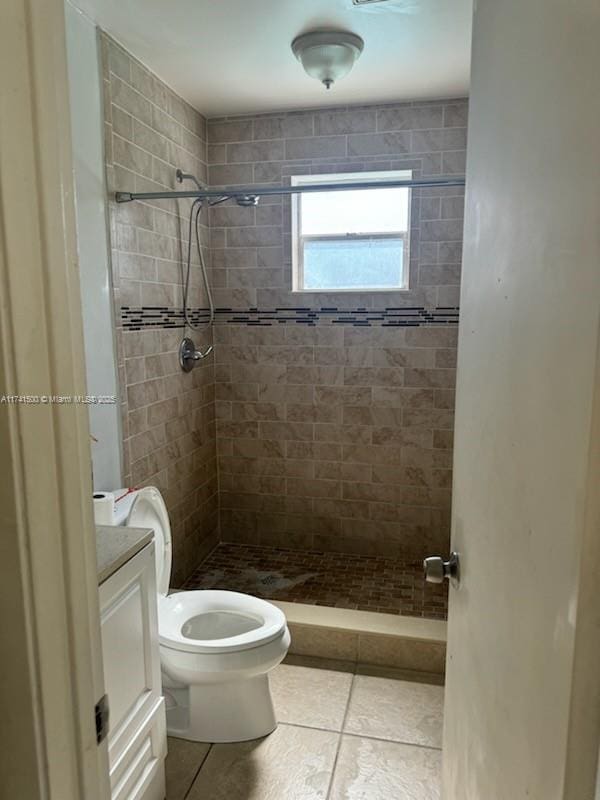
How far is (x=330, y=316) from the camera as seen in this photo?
306 centimetres

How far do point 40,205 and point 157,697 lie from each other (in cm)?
146

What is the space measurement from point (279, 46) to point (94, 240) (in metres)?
1.08

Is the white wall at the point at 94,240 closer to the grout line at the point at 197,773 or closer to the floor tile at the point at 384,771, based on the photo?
the grout line at the point at 197,773

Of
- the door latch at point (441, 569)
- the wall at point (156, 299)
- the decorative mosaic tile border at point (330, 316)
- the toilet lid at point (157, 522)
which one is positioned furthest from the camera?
→ the decorative mosaic tile border at point (330, 316)

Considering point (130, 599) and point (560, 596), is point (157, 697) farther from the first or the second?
point (560, 596)

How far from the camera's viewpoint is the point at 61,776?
65 cm

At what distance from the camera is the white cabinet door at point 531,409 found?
509 millimetres

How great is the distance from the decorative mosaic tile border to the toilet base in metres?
1.64

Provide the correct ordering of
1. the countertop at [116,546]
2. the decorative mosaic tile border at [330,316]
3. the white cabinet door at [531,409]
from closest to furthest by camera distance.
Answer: the white cabinet door at [531,409] < the countertop at [116,546] < the decorative mosaic tile border at [330,316]

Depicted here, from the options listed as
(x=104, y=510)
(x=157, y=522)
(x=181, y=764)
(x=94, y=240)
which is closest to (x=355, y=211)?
(x=94, y=240)

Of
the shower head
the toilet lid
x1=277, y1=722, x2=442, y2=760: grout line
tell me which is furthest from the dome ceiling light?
x1=277, y1=722, x2=442, y2=760: grout line

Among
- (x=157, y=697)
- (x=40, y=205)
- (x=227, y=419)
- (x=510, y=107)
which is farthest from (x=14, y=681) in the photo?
(x=227, y=419)

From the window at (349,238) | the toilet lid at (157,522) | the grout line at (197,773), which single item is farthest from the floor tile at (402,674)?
the window at (349,238)

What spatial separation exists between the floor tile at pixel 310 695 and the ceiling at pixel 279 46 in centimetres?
250
